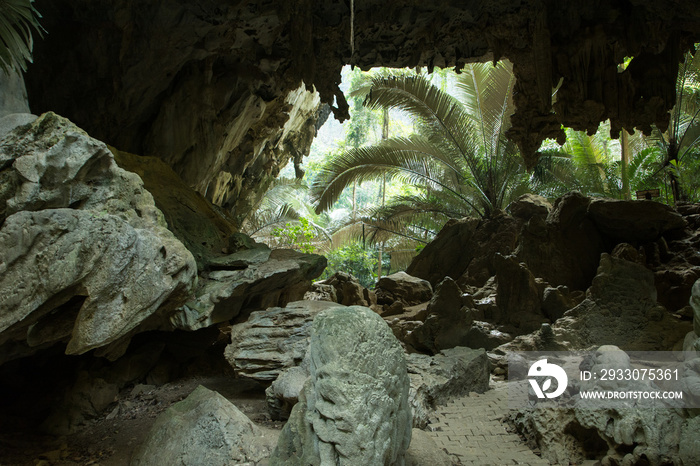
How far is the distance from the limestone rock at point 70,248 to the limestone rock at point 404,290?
6.41 metres

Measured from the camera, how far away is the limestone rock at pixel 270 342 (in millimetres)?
5266

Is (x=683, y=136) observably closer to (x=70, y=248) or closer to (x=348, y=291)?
(x=348, y=291)

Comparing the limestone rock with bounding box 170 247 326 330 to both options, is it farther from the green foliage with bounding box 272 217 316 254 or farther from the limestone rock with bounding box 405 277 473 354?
the green foliage with bounding box 272 217 316 254

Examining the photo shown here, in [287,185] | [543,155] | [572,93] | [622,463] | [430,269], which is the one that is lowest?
[622,463]

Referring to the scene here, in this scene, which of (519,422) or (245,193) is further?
(245,193)

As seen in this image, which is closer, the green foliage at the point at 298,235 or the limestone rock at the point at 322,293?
the limestone rock at the point at 322,293

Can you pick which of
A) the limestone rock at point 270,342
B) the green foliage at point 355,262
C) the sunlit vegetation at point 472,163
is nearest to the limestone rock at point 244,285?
the limestone rock at point 270,342

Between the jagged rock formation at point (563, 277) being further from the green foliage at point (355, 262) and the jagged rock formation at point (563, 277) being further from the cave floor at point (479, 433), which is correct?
the green foliage at point (355, 262)

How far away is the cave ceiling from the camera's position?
253 inches

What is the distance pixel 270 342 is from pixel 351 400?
2992mm

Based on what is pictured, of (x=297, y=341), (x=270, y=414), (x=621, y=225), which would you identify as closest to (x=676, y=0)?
(x=621, y=225)

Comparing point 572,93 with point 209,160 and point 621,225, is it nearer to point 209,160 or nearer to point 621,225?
point 621,225

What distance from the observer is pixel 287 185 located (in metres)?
17.6

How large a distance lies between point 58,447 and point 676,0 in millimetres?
8282
